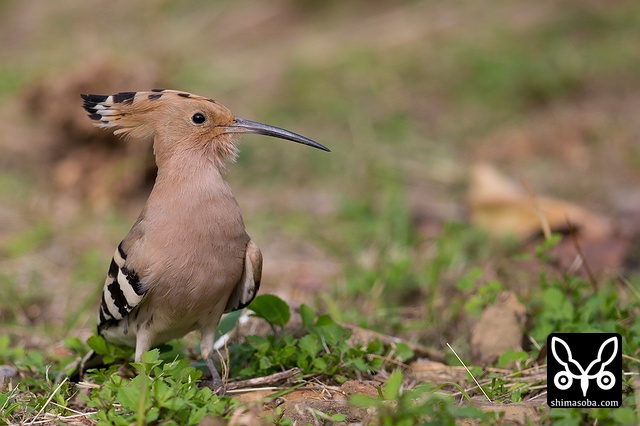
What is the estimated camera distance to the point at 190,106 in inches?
125

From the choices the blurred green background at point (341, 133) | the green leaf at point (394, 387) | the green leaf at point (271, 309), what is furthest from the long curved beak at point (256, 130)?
the green leaf at point (394, 387)

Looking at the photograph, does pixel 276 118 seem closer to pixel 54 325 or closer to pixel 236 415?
pixel 54 325

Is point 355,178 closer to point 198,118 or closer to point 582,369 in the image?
point 198,118

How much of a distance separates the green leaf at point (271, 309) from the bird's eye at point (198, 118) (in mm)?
712

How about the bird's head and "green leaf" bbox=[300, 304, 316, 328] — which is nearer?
the bird's head

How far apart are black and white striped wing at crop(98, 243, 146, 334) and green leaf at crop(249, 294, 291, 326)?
0.48 metres

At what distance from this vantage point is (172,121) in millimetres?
3166

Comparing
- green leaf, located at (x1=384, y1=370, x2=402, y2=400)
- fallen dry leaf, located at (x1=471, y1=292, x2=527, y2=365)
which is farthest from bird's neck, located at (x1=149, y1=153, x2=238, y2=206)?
fallen dry leaf, located at (x1=471, y1=292, x2=527, y2=365)

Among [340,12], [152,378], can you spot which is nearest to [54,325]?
[152,378]

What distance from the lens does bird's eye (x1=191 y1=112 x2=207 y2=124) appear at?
3176 mm

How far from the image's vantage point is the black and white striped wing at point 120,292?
2.97 metres

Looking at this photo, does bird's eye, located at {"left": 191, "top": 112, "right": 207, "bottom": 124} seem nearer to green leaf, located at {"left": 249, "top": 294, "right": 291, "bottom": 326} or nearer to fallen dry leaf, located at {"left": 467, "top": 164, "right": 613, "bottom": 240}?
green leaf, located at {"left": 249, "top": 294, "right": 291, "bottom": 326}

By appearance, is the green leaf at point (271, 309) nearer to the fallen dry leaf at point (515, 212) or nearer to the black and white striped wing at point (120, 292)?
the black and white striped wing at point (120, 292)

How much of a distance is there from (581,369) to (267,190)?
156 inches
